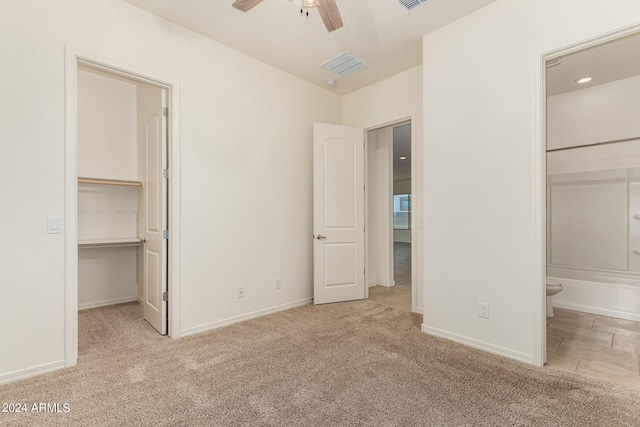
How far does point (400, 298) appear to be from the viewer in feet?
13.8

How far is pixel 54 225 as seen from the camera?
2.19m

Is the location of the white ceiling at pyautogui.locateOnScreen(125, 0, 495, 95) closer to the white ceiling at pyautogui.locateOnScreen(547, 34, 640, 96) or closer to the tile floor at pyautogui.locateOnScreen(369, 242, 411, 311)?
the white ceiling at pyautogui.locateOnScreen(547, 34, 640, 96)

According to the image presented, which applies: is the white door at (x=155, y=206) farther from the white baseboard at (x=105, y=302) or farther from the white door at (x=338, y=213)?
the white door at (x=338, y=213)

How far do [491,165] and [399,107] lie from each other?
1.58 metres

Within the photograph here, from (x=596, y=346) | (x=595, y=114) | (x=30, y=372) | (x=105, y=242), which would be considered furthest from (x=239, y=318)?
(x=595, y=114)

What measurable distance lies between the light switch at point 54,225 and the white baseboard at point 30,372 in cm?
94

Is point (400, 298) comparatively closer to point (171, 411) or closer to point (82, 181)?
point (171, 411)

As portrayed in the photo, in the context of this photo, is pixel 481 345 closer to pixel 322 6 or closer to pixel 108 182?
pixel 322 6

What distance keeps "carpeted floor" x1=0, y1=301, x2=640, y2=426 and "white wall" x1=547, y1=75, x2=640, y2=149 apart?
3172mm

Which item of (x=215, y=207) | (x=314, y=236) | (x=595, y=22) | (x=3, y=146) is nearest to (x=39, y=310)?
(x=3, y=146)

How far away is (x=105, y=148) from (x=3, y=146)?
1.94 m

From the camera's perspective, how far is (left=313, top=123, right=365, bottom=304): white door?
3.90 meters

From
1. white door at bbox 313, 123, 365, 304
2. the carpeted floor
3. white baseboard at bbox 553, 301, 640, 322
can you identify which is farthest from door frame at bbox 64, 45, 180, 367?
white baseboard at bbox 553, 301, 640, 322

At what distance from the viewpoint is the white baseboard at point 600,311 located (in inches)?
132
